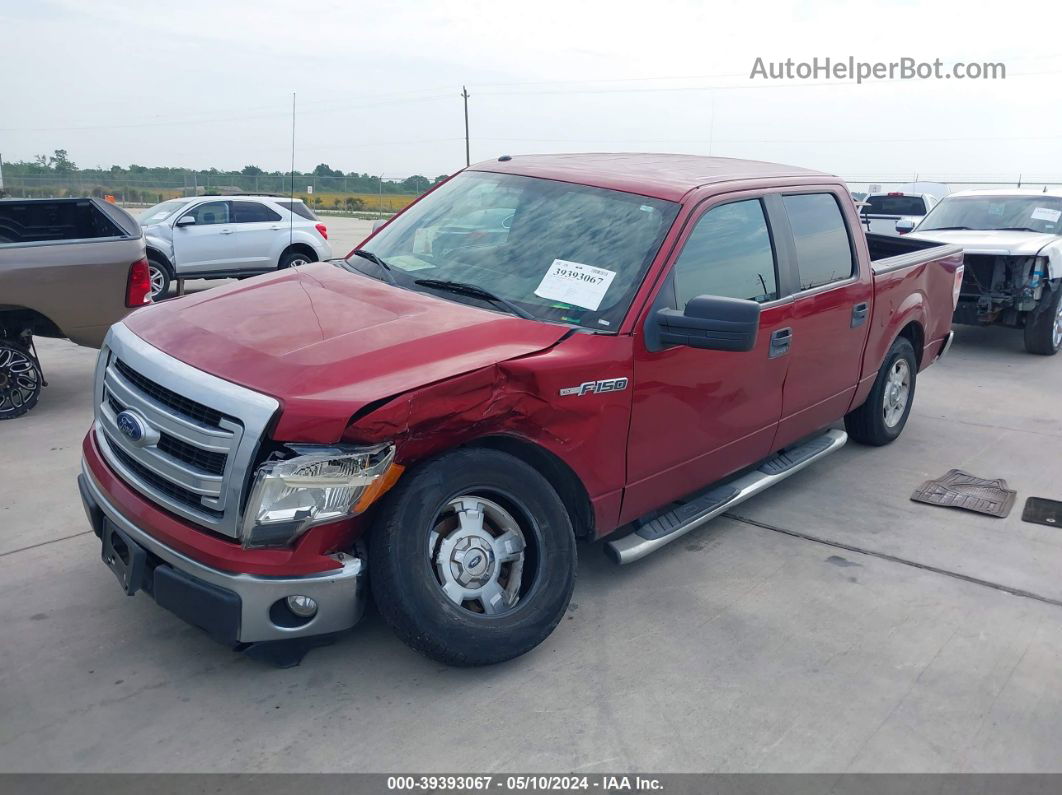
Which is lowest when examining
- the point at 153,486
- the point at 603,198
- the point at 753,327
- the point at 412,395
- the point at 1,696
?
the point at 1,696

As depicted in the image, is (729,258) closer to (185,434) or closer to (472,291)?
(472,291)

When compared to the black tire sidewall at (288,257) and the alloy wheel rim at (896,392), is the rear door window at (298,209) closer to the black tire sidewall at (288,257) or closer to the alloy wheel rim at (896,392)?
the black tire sidewall at (288,257)

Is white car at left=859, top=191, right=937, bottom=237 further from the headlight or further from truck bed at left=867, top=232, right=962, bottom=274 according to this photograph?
the headlight

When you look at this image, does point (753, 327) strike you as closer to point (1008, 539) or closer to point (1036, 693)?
point (1036, 693)

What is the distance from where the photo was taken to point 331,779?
2.82 meters

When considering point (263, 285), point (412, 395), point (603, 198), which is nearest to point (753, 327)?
point (603, 198)

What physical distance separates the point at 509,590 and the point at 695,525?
1.15m

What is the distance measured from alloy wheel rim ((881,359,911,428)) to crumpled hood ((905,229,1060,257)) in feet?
9.57

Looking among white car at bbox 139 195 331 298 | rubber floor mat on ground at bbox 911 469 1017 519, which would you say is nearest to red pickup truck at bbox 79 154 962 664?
rubber floor mat on ground at bbox 911 469 1017 519

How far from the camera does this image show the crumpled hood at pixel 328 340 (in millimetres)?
2986

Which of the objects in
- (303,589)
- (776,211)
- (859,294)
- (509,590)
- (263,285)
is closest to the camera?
(303,589)

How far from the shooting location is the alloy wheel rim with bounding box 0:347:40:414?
660cm

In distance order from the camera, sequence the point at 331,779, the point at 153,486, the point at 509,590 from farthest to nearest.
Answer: the point at 509,590
the point at 153,486
the point at 331,779

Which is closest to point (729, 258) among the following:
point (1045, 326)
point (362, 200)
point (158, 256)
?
point (1045, 326)
